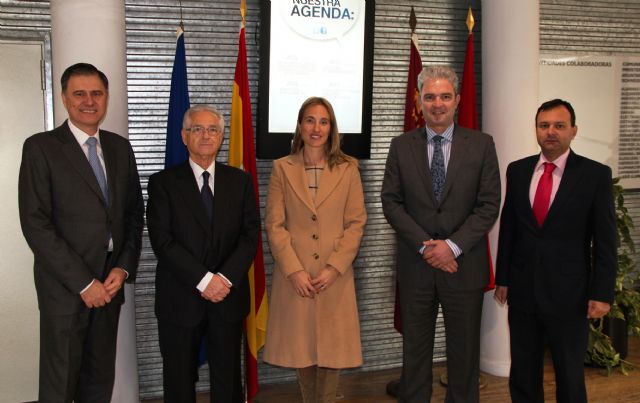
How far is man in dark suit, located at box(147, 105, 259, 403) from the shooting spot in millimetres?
2555

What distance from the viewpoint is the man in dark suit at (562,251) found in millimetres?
2490

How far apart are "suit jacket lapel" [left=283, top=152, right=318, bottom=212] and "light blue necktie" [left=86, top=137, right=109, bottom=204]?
834mm

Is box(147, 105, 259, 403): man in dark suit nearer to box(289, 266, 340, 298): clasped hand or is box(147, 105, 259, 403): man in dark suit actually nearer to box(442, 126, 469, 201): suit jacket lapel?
box(289, 266, 340, 298): clasped hand

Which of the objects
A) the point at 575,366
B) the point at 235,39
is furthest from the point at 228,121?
the point at 575,366

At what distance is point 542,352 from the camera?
2.67 m

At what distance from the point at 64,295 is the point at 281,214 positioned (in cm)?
103

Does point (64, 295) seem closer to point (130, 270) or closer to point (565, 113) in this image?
point (130, 270)

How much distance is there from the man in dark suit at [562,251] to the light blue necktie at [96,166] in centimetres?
180

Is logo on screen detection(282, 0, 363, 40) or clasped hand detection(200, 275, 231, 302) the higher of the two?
logo on screen detection(282, 0, 363, 40)

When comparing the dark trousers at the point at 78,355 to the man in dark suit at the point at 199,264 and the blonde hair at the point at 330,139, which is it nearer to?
the man in dark suit at the point at 199,264

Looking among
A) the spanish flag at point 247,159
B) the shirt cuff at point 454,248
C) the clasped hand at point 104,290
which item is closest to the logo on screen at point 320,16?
the spanish flag at point 247,159

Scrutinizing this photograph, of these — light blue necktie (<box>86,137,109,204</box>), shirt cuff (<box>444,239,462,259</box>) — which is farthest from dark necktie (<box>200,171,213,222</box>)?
shirt cuff (<box>444,239,462,259</box>)

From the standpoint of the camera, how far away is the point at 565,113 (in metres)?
2.53

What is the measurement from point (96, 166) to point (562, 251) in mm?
2011
